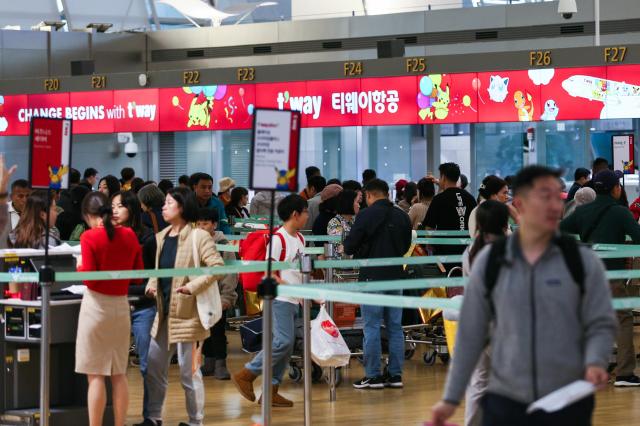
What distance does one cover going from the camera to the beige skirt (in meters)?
6.71

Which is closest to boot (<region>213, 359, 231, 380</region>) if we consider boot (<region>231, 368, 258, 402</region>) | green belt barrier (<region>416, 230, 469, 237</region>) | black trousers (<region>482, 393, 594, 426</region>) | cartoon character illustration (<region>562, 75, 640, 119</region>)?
boot (<region>231, 368, 258, 402</region>)

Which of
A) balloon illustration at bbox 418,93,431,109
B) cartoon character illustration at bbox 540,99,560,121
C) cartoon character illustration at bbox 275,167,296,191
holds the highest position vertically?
balloon illustration at bbox 418,93,431,109

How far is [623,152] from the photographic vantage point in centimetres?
1456

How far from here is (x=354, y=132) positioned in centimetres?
1712

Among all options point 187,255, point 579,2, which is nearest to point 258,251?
point 187,255

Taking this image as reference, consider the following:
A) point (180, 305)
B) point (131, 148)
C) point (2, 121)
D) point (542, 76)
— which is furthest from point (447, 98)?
point (180, 305)

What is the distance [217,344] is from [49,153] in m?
3.11

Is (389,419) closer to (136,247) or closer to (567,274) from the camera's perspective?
(136,247)

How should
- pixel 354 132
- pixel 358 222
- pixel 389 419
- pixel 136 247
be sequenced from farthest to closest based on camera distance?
1. pixel 354 132
2. pixel 358 222
3. pixel 389 419
4. pixel 136 247

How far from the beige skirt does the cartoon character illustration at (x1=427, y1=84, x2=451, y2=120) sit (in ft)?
31.3

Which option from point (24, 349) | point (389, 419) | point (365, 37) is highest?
point (365, 37)

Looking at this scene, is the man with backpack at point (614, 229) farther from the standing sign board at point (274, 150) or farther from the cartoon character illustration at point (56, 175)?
the cartoon character illustration at point (56, 175)

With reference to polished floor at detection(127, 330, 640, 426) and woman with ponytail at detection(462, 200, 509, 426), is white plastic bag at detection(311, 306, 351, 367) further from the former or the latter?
woman with ponytail at detection(462, 200, 509, 426)

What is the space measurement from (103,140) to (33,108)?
1668 millimetres
